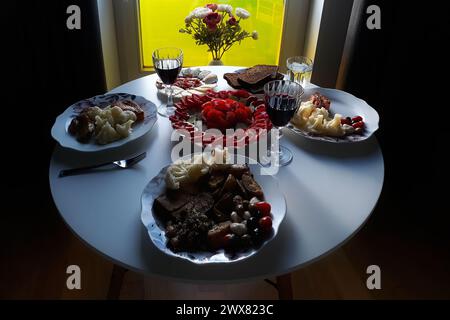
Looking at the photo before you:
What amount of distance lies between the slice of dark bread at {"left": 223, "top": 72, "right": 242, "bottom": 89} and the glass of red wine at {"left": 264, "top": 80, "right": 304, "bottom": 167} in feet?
0.86

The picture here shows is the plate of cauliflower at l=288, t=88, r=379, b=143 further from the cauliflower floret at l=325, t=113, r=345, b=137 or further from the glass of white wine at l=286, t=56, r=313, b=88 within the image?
the glass of white wine at l=286, t=56, r=313, b=88

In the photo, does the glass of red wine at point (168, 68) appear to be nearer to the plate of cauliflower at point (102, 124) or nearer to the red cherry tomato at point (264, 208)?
the plate of cauliflower at point (102, 124)

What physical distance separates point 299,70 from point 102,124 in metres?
0.73

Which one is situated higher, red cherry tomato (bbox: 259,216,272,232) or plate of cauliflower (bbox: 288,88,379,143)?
plate of cauliflower (bbox: 288,88,379,143)

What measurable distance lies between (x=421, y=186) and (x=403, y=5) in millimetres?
774

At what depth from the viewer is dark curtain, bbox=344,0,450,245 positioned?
5.14 ft

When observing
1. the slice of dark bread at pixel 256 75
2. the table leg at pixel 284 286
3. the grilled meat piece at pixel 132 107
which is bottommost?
the table leg at pixel 284 286

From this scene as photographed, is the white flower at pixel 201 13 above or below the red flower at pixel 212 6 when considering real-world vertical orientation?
below

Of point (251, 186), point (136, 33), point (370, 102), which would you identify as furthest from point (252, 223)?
point (136, 33)

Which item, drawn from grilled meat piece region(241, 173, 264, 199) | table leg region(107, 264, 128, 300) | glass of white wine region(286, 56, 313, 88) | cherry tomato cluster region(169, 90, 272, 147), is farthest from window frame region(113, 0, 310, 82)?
grilled meat piece region(241, 173, 264, 199)

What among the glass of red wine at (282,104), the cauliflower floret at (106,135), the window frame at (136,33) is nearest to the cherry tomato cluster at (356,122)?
the glass of red wine at (282,104)

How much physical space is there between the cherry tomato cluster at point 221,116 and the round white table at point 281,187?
0.07m

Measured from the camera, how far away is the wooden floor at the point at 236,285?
151 cm
